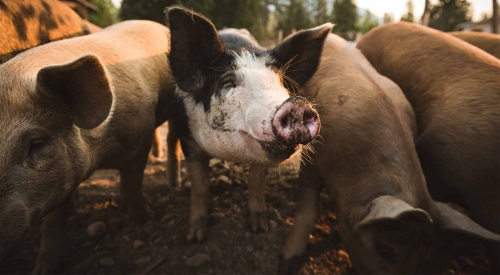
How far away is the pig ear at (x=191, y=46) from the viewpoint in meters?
2.14

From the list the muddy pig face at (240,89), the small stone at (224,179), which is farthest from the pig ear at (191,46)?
the small stone at (224,179)

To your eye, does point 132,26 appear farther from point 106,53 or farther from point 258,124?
point 258,124

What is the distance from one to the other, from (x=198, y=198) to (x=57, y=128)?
145cm

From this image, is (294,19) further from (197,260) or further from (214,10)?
(197,260)

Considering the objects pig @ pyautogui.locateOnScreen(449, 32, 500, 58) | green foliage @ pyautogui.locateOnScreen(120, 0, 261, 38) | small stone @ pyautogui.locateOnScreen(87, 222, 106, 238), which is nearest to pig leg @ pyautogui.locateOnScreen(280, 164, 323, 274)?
small stone @ pyautogui.locateOnScreen(87, 222, 106, 238)

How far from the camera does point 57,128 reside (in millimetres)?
1818

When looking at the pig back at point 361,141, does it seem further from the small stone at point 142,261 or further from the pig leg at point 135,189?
the small stone at point 142,261

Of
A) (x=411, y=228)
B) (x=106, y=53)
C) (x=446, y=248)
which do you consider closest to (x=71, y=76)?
(x=106, y=53)

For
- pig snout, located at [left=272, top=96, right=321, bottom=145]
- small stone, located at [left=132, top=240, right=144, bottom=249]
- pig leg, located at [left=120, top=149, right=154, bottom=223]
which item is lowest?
small stone, located at [left=132, top=240, right=144, bottom=249]

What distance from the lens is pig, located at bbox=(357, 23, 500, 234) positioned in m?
2.69

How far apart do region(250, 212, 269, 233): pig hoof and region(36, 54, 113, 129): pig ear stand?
1.75 m

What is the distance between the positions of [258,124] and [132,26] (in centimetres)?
217

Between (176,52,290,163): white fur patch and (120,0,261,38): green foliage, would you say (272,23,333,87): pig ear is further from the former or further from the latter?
(120,0,261,38): green foliage

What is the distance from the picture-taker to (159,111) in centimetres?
302
